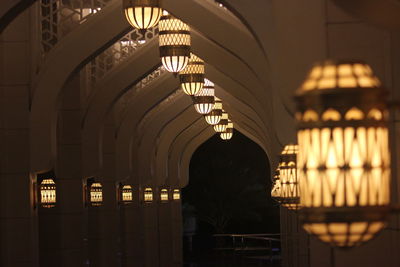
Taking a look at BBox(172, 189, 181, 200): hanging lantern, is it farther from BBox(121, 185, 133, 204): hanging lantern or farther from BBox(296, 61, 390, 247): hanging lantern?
BBox(296, 61, 390, 247): hanging lantern

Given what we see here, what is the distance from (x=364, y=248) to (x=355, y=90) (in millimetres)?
4806

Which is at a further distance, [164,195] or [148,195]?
[164,195]

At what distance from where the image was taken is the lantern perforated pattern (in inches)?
991

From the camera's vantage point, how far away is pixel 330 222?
2689mm

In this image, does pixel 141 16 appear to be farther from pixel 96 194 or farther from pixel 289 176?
pixel 96 194

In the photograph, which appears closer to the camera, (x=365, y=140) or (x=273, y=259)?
(x=365, y=140)

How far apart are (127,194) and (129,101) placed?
2964mm

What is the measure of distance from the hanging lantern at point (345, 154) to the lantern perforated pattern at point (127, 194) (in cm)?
2239

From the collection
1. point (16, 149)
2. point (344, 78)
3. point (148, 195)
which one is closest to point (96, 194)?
point (16, 149)

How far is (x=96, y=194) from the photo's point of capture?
2233cm

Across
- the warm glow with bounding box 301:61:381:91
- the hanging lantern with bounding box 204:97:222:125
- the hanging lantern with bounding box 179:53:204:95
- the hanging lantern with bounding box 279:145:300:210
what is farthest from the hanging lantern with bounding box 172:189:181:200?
the warm glow with bounding box 301:61:381:91

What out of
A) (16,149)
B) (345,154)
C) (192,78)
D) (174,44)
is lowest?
(345,154)

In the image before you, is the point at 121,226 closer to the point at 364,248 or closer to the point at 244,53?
the point at 244,53

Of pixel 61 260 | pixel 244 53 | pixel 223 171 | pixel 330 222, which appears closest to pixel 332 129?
pixel 330 222
